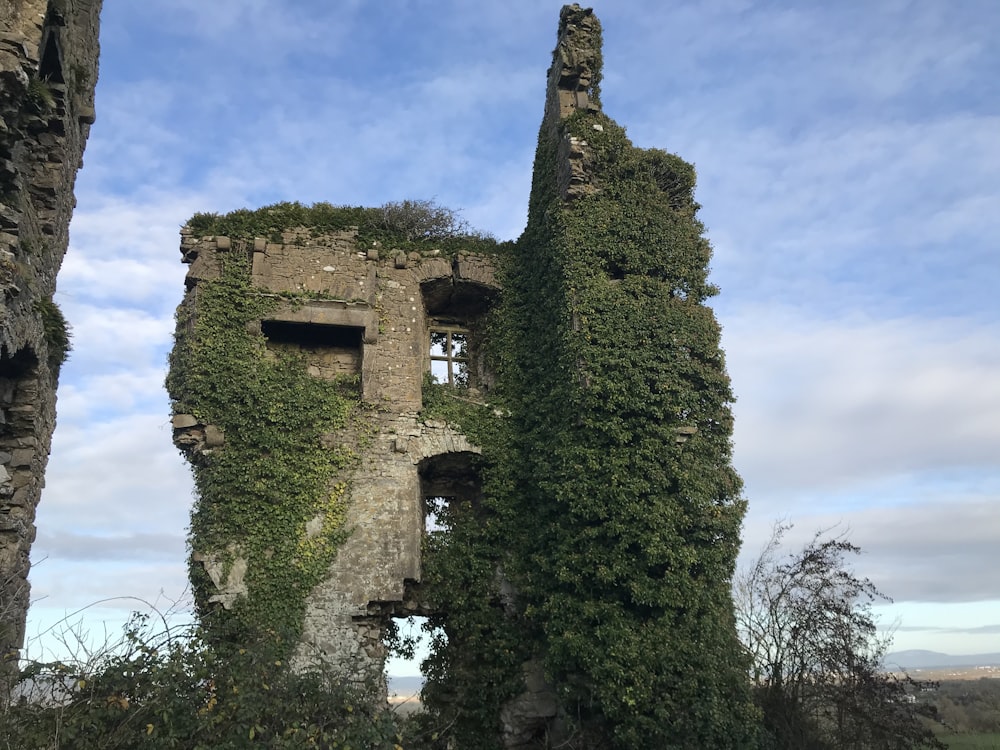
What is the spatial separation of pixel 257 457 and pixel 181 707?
5078 mm

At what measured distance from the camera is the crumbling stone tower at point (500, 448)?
10.1 meters

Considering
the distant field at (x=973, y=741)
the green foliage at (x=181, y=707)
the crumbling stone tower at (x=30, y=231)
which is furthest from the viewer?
the distant field at (x=973, y=741)

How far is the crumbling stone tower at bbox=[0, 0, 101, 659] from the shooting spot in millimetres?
7113

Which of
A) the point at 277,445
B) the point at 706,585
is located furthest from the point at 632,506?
the point at 277,445

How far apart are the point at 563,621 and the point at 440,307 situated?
21.5ft

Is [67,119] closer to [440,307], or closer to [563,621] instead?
[440,307]

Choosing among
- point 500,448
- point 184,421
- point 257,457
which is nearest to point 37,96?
point 184,421

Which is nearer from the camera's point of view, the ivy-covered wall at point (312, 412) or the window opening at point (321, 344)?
the ivy-covered wall at point (312, 412)

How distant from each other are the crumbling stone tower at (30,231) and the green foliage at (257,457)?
2.20 m

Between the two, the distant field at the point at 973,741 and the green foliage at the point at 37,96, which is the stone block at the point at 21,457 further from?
the distant field at the point at 973,741

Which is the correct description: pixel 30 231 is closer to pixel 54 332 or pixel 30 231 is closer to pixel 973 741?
pixel 54 332

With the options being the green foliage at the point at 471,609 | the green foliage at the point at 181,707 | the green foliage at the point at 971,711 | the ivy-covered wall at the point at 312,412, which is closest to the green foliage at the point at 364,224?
the ivy-covered wall at the point at 312,412

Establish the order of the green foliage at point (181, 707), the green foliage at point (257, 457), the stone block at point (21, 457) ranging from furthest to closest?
the green foliage at point (257, 457) < the stone block at point (21, 457) < the green foliage at point (181, 707)

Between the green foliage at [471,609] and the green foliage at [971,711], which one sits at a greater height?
the green foliage at [471,609]
